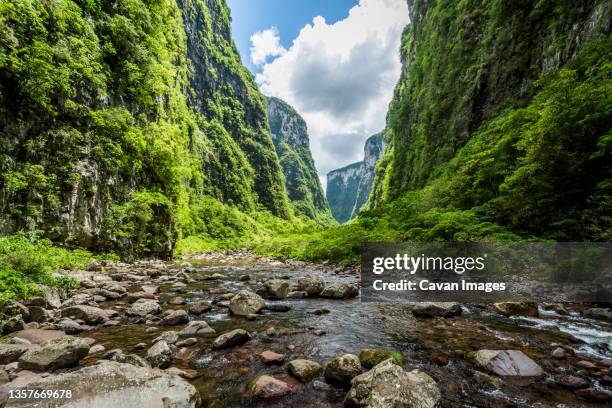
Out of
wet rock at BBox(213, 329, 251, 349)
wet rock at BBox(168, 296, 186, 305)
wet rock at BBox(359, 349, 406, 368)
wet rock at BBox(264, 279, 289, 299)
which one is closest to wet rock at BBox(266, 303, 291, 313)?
wet rock at BBox(264, 279, 289, 299)

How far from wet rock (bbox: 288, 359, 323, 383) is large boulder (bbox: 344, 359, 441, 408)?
780 mm

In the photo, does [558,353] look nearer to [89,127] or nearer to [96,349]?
[96,349]

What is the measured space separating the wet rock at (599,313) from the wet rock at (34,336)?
435 inches

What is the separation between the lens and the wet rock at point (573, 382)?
3.81 m

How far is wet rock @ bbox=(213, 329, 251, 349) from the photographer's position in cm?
525

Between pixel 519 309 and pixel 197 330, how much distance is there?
752cm

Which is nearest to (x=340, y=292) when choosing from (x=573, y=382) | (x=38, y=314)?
(x=573, y=382)

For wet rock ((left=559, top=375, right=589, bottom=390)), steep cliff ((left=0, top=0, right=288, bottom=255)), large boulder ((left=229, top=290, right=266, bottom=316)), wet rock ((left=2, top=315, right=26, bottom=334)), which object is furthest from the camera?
steep cliff ((left=0, top=0, right=288, bottom=255))

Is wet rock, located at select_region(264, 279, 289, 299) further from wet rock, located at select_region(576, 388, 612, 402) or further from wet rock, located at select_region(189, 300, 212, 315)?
wet rock, located at select_region(576, 388, 612, 402)

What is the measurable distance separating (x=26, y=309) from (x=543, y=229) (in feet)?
47.3

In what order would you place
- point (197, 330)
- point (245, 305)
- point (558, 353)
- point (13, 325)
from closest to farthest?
1. point (558, 353)
2. point (13, 325)
3. point (197, 330)
4. point (245, 305)

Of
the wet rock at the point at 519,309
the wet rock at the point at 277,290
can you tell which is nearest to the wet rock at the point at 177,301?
the wet rock at the point at 277,290

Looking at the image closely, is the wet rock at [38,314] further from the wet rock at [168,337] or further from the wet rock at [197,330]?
the wet rock at [197,330]

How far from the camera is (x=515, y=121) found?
1535 cm
